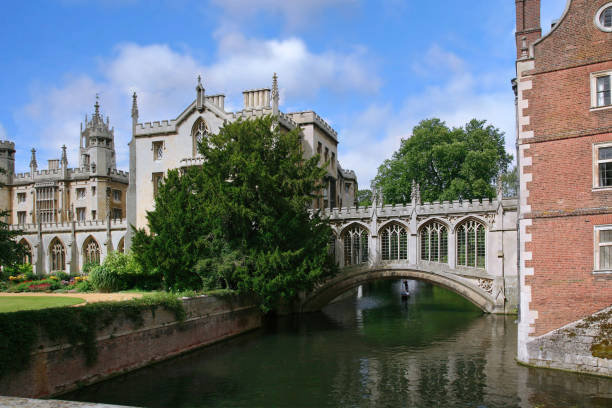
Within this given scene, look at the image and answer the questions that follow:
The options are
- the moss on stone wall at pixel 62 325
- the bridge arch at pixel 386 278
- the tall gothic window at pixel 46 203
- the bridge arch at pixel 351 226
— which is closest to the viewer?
the moss on stone wall at pixel 62 325

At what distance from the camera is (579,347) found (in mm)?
14180

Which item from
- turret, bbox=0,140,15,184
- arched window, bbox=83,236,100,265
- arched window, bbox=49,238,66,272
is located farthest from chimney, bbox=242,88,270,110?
turret, bbox=0,140,15,184

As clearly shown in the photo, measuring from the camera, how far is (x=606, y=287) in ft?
46.5

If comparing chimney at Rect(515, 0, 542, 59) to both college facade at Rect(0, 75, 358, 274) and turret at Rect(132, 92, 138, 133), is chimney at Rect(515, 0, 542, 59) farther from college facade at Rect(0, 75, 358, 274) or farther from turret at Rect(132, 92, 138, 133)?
turret at Rect(132, 92, 138, 133)

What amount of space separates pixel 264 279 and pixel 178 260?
4.36m

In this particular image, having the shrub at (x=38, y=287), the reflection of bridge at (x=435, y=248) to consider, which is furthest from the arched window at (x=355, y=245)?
the shrub at (x=38, y=287)

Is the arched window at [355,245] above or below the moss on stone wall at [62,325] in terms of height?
above

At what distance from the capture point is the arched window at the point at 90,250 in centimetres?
4450

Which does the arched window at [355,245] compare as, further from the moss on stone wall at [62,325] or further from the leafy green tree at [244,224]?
the moss on stone wall at [62,325]

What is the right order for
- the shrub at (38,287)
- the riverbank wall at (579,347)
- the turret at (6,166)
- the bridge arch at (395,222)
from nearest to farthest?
the riverbank wall at (579,347) → the bridge arch at (395,222) → the shrub at (38,287) → the turret at (6,166)

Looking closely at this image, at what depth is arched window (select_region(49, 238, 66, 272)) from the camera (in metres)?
45.4

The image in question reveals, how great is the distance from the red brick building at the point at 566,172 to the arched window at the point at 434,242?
14.0 meters

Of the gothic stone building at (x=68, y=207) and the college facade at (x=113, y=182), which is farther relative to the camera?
the gothic stone building at (x=68, y=207)

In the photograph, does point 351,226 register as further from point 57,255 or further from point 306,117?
Answer: point 57,255
